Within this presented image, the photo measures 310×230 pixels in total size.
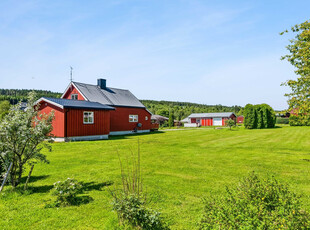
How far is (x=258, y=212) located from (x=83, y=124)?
62.7ft

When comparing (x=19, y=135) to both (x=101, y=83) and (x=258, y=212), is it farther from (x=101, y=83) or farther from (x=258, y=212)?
(x=101, y=83)

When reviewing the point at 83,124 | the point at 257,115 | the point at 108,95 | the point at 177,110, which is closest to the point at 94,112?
the point at 83,124

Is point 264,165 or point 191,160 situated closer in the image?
point 264,165

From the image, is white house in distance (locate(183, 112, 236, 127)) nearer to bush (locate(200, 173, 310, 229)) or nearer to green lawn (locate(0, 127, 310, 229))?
green lawn (locate(0, 127, 310, 229))

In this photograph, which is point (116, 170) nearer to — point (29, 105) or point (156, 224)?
point (29, 105)

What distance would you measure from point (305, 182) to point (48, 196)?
823 cm

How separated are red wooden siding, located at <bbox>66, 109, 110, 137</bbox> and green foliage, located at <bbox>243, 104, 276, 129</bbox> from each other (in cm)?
2708

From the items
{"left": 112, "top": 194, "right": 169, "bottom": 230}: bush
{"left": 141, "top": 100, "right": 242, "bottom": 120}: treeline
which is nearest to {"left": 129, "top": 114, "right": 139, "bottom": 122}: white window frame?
{"left": 112, "top": 194, "right": 169, "bottom": 230}: bush

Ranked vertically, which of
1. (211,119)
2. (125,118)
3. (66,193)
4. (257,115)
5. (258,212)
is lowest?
(66,193)

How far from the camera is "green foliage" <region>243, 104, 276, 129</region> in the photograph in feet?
122

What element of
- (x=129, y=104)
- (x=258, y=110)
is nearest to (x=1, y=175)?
(x=129, y=104)

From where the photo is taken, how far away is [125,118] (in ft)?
90.7

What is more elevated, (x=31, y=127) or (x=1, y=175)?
(x=31, y=127)

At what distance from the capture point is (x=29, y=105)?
6512mm
